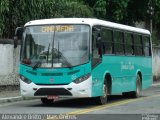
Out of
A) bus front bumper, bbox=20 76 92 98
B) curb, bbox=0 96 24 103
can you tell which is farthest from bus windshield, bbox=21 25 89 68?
curb, bbox=0 96 24 103

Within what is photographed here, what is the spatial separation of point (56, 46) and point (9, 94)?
5.65 m

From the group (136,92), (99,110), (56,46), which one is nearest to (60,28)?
(56,46)

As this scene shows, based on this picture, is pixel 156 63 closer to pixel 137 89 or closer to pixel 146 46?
pixel 146 46

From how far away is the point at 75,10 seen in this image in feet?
94.8

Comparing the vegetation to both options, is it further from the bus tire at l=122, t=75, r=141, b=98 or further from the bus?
the bus tire at l=122, t=75, r=141, b=98

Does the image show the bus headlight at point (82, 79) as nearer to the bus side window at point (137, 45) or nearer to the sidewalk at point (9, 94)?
the sidewalk at point (9, 94)

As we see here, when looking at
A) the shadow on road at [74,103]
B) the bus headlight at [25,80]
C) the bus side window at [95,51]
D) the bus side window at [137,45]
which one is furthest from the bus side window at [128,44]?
the bus headlight at [25,80]

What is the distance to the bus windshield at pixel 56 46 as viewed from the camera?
664 inches

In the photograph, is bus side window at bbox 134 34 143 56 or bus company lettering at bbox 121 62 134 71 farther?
bus side window at bbox 134 34 143 56

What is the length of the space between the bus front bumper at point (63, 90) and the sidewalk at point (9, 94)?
257cm

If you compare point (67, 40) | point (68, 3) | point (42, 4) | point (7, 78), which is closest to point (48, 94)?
point (67, 40)

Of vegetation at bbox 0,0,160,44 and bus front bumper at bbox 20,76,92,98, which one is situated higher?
vegetation at bbox 0,0,160,44

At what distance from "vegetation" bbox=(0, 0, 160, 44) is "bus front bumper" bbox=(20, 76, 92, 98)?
6909mm

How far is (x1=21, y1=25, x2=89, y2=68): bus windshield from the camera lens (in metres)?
16.9
